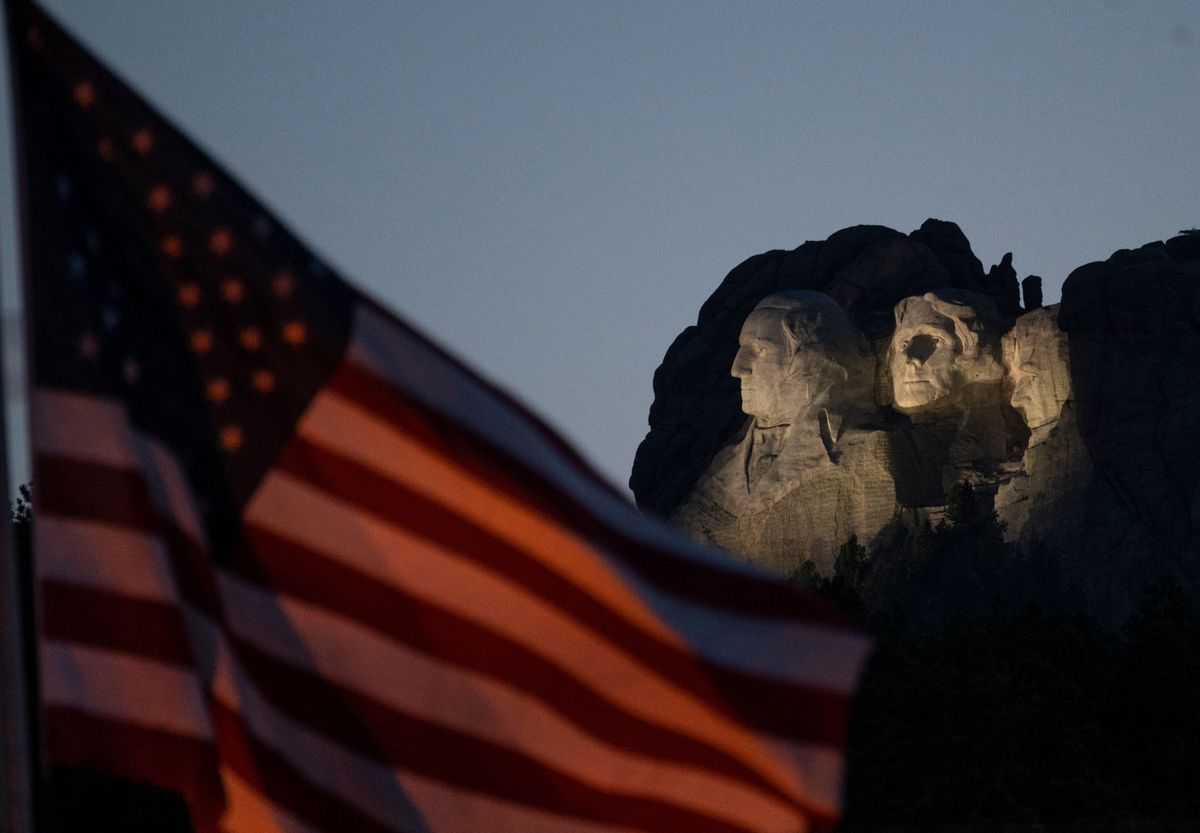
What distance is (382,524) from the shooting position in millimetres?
8406

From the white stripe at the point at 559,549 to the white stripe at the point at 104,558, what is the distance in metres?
0.78

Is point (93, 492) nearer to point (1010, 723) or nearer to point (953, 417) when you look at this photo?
point (1010, 723)

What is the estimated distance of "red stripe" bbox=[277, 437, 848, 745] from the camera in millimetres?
8367

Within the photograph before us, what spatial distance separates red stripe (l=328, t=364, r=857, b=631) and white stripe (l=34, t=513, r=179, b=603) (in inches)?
37.8

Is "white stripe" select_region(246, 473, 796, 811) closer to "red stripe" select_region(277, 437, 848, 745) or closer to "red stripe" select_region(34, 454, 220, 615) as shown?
"red stripe" select_region(277, 437, 848, 745)

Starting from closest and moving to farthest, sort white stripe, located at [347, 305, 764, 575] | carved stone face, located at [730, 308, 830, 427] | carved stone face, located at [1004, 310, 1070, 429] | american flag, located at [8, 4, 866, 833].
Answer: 1. american flag, located at [8, 4, 866, 833]
2. white stripe, located at [347, 305, 764, 575]
3. carved stone face, located at [1004, 310, 1070, 429]
4. carved stone face, located at [730, 308, 830, 427]

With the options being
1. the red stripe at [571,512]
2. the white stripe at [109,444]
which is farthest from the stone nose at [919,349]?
the white stripe at [109,444]

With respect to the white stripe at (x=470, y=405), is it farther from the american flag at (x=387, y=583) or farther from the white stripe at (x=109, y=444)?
the white stripe at (x=109, y=444)

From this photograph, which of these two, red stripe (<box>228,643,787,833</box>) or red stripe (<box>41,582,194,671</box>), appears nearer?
red stripe (<box>41,582,194,671</box>)

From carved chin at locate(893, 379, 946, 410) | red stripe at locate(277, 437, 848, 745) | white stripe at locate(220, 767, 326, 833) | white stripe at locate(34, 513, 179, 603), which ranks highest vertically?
carved chin at locate(893, 379, 946, 410)

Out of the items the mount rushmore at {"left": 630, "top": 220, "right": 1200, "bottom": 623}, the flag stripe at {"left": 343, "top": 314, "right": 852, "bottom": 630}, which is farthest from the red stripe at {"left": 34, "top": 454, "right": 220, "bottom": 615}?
the mount rushmore at {"left": 630, "top": 220, "right": 1200, "bottom": 623}

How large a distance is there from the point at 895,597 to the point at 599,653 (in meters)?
39.2

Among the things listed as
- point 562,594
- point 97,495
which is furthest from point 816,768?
point 97,495

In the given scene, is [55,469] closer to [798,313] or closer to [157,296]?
[157,296]
